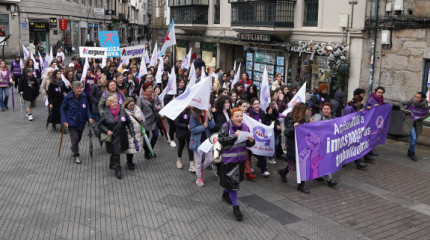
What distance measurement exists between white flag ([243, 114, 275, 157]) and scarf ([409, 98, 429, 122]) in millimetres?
3576

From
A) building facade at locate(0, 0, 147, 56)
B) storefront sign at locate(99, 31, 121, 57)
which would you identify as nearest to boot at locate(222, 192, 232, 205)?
storefront sign at locate(99, 31, 121, 57)

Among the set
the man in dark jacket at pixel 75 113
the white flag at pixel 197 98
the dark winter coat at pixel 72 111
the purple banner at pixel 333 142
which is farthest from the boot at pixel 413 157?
the dark winter coat at pixel 72 111

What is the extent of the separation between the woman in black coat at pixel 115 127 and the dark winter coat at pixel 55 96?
397 centimetres

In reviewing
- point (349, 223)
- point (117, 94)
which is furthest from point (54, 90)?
point (349, 223)

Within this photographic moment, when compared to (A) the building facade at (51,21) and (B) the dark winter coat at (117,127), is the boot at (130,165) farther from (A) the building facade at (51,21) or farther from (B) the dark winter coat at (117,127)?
(A) the building facade at (51,21)

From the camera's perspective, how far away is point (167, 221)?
649 centimetres

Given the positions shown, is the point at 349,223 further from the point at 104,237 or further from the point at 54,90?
the point at 54,90

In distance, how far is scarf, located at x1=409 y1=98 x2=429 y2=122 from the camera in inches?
388

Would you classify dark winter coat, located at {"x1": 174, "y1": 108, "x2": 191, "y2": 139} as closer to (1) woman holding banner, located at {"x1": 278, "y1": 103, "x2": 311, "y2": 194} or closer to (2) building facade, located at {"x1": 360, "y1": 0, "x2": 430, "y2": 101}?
(1) woman holding banner, located at {"x1": 278, "y1": 103, "x2": 311, "y2": 194}

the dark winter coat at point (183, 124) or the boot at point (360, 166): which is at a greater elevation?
the dark winter coat at point (183, 124)

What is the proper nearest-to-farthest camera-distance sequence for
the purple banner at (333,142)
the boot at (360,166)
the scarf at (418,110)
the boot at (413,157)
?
the purple banner at (333,142)
the boot at (360,166)
the scarf at (418,110)
the boot at (413,157)

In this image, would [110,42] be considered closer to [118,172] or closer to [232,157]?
[118,172]

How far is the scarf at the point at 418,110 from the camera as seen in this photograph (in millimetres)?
9851

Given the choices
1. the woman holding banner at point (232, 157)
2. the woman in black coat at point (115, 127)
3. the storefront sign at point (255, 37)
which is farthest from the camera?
the storefront sign at point (255, 37)
